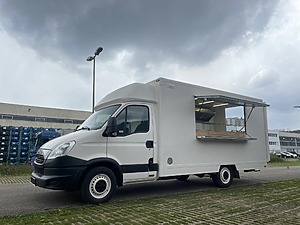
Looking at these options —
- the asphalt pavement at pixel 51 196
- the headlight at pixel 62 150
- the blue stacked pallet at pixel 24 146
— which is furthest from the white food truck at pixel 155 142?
the blue stacked pallet at pixel 24 146

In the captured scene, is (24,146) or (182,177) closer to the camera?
(182,177)

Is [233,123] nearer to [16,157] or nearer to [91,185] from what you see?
[91,185]

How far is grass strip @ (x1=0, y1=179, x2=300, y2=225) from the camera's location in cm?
479

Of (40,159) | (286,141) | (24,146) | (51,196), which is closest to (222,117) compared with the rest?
(51,196)

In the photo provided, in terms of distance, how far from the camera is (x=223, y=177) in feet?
29.4

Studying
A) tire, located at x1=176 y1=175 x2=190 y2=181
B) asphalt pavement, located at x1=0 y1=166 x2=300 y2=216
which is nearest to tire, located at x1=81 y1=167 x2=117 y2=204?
asphalt pavement, located at x1=0 y1=166 x2=300 y2=216

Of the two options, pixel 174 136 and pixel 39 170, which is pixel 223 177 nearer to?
pixel 174 136

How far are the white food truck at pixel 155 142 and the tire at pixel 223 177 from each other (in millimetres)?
31

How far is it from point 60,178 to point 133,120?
223 cm

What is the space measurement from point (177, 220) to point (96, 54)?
1199cm

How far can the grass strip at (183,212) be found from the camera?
4793 millimetres

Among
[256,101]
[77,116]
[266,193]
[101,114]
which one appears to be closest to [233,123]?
[256,101]

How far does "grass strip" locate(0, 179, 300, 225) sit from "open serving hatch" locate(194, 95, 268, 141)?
7.48ft

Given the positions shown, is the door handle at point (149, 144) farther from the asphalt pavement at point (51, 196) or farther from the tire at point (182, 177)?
the tire at point (182, 177)
